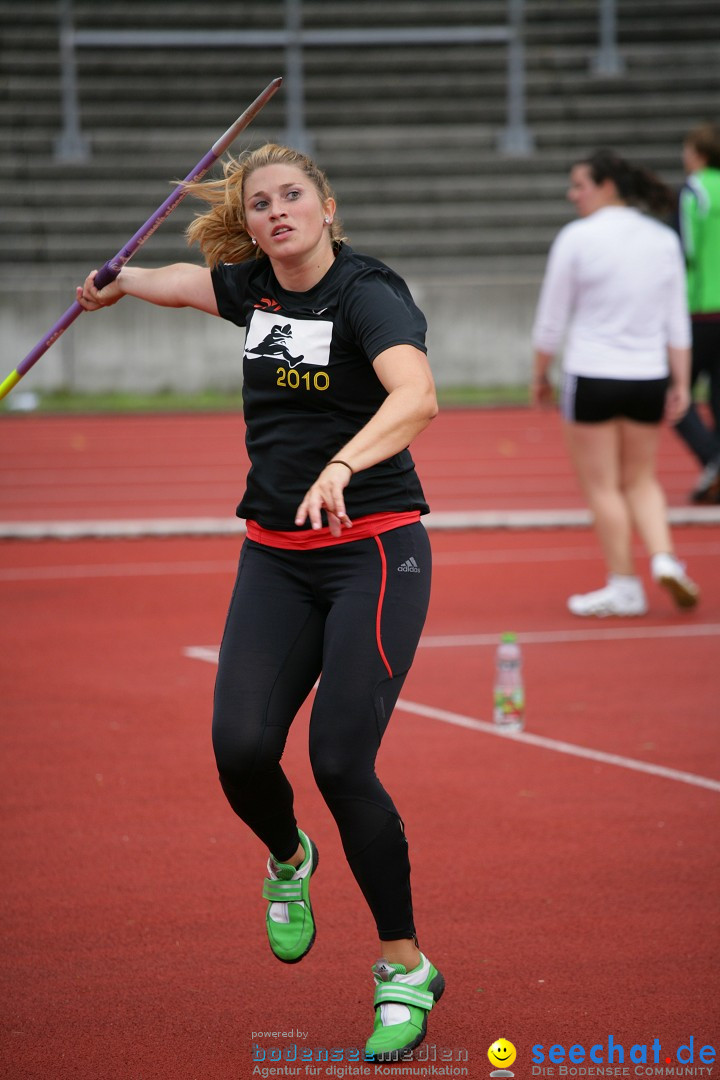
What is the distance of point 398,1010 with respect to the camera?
3.56 m

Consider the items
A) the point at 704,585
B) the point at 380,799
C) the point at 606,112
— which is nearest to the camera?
the point at 380,799

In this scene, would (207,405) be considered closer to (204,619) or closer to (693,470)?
(693,470)

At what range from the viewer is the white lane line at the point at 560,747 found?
577 cm

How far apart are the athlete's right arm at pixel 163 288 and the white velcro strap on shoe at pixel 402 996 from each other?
173 centimetres

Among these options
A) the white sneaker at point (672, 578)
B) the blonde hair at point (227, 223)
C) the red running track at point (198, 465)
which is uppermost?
the blonde hair at point (227, 223)

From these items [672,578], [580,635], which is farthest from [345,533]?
[672,578]

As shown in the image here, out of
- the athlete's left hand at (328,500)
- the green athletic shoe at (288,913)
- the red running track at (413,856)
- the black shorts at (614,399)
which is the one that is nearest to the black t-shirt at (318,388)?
the athlete's left hand at (328,500)

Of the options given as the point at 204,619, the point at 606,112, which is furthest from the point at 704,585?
the point at 606,112

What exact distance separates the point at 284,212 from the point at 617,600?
519 centimetres

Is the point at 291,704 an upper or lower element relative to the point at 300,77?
lower

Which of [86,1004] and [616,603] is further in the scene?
[616,603]

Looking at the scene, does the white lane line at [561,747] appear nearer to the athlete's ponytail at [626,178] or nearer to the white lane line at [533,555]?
the athlete's ponytail at [626,178]

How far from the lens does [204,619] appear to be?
8.66 metres

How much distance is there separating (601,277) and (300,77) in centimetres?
1987
